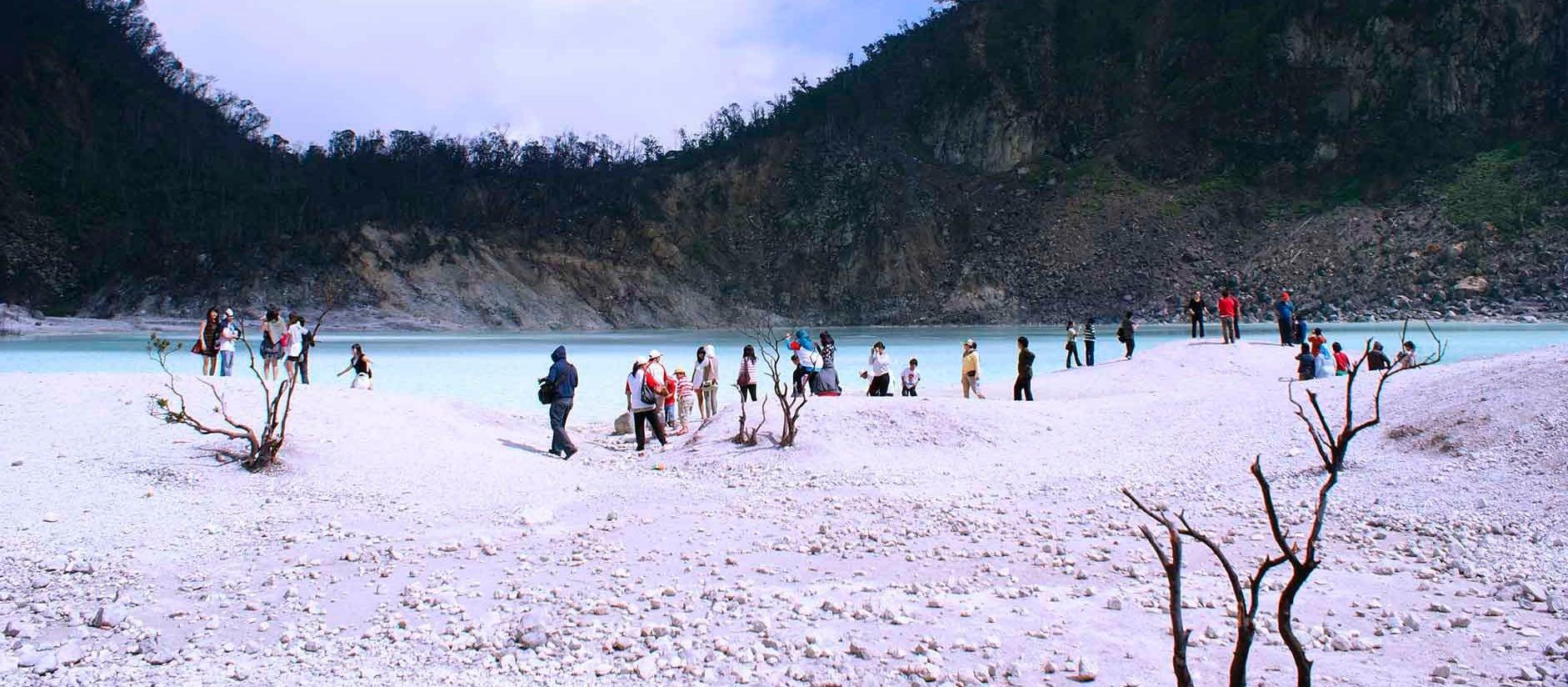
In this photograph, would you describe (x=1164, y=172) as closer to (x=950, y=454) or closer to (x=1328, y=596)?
(x=950, y=454)

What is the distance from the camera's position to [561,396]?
1368 centimetres

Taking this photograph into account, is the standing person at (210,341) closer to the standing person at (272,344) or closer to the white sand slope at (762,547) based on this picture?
the standing person at (272,344)

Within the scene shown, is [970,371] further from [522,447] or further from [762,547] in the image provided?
[762,547]

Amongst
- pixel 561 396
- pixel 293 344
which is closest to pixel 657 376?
pixel 561 396

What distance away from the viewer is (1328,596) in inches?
274

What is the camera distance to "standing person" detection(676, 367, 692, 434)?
1731 centimetres

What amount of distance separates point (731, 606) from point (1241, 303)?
62.9 m

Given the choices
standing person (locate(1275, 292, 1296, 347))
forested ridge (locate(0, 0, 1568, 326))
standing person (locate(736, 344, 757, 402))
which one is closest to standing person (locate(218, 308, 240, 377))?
standing person (locate(736, 344, 757, 402))

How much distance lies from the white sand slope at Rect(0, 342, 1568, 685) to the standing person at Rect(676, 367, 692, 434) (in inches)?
85.1

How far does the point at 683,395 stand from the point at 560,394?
163 inches

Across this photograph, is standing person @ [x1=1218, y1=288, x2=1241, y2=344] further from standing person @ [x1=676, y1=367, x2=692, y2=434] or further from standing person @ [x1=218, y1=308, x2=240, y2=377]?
standing person @ [x1=218, y1=308, x2=240, y2=377]

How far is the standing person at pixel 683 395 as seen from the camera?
1731 centimetres

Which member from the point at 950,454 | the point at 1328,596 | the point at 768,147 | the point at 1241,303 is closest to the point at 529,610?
the point at 1328,596

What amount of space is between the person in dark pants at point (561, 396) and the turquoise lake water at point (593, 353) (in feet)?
20.3
